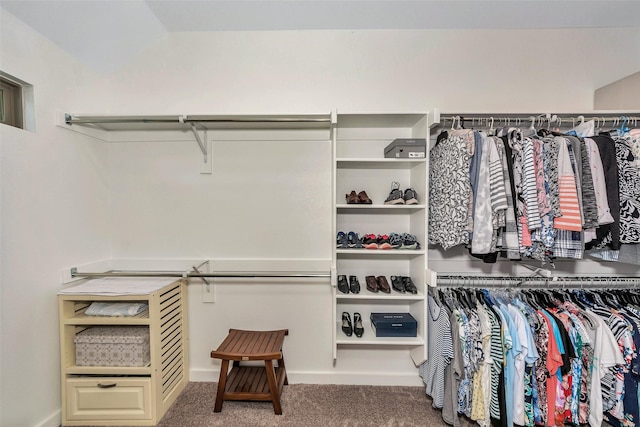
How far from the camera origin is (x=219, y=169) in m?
2.13

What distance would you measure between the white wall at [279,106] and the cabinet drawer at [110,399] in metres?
0.45

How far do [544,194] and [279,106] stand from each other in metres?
1.77

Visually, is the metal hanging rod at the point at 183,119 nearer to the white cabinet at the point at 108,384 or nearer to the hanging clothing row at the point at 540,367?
the white cabinet at the point at 108,384

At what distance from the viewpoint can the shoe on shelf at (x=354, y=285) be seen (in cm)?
187

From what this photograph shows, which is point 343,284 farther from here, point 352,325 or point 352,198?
point 352,198

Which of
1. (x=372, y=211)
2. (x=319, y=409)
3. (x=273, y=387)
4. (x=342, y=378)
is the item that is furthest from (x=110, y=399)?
(x=372, y=211)

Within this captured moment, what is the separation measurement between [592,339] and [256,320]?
211 centimetres

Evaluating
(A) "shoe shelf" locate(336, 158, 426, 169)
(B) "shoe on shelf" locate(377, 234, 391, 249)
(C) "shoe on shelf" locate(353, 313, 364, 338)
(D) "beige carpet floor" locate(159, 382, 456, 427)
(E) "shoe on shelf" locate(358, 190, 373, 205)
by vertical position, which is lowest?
(D) "beige carpet floor" locate(159, 382, 456, 427)

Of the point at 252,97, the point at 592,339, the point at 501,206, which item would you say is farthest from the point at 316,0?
the point at 592,339

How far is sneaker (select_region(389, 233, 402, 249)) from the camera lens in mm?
1843

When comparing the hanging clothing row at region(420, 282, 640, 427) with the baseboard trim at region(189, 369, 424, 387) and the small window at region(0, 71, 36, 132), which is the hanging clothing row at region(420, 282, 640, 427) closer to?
the baseboard trim at region(189, 369, 424, 387)

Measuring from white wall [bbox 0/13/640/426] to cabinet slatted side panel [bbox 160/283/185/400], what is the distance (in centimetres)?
13

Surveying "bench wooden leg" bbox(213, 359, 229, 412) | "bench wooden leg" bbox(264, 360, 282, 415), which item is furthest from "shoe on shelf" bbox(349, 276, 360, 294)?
"bench wooden leg" bbox(213, 359, 229, 412)

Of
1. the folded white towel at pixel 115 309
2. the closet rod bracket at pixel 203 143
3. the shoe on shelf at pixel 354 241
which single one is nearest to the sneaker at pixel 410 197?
the shoe on shelf at pixel 354 241
